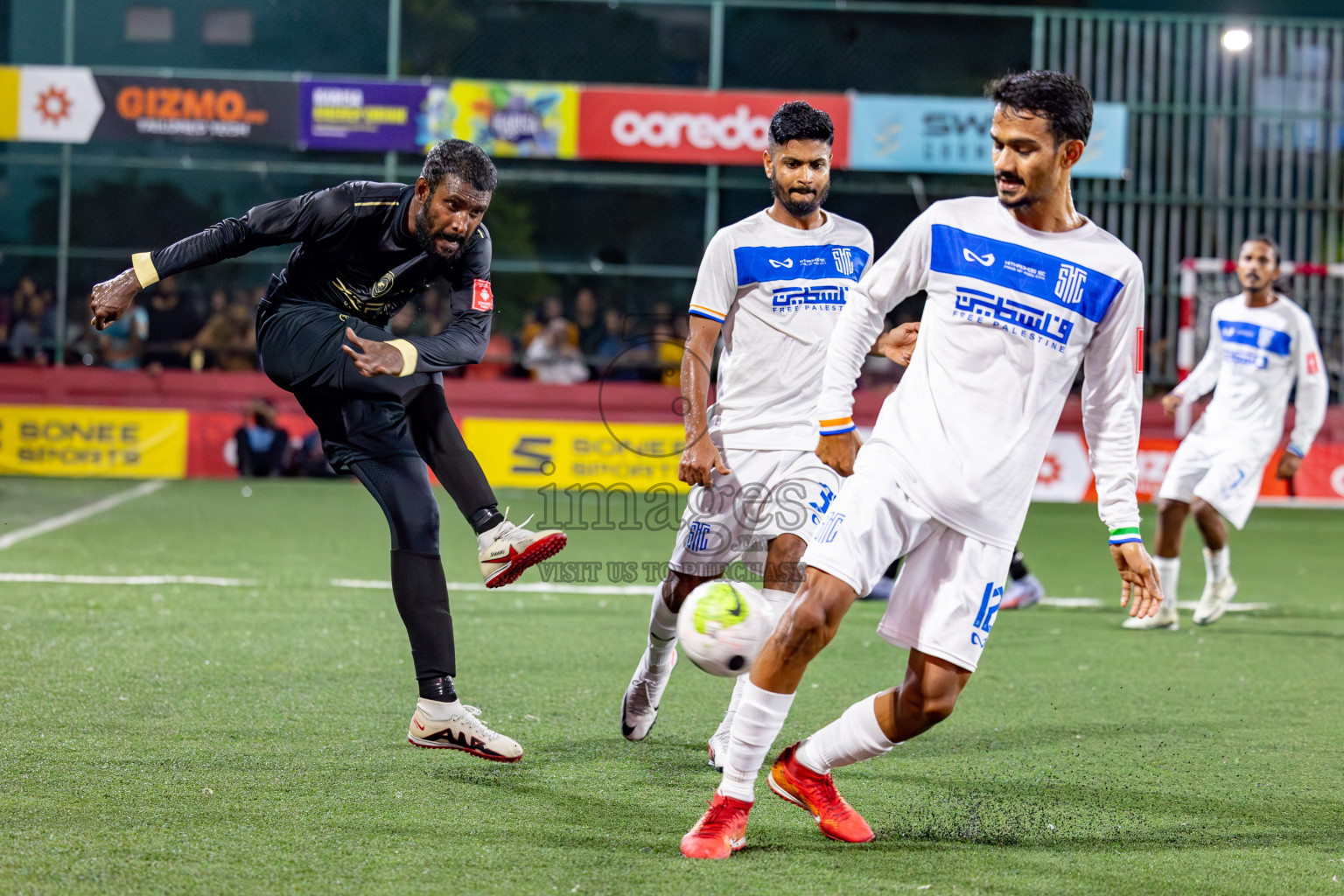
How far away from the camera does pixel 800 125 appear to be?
495cm

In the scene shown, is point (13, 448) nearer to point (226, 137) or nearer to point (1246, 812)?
point (226, 137)

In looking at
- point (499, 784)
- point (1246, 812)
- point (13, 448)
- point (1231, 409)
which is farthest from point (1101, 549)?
point (13, 448)

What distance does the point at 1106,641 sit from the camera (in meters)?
7.86

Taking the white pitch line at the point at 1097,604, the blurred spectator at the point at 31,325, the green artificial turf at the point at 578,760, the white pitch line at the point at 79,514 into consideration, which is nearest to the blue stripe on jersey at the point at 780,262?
the green artificial turf at the point at 578,760

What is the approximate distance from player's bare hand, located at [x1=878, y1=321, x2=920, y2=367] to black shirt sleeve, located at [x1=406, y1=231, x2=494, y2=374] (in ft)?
4.36

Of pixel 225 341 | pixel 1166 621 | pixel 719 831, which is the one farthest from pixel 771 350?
pixel 225 341

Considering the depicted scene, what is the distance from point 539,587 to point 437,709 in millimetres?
4681

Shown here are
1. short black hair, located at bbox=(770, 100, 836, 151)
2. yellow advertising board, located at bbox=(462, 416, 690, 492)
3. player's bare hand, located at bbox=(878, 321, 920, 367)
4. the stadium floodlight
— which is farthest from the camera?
the stadium floodlight

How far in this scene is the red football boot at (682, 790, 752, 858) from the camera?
3.87m

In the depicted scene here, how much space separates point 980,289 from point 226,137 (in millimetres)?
17232

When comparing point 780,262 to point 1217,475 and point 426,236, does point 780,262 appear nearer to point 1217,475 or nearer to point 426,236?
point 426,236

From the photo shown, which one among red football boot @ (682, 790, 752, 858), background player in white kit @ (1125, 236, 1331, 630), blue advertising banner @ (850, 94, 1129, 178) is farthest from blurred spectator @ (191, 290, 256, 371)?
red football boot @ (682, 790, 752, 858)

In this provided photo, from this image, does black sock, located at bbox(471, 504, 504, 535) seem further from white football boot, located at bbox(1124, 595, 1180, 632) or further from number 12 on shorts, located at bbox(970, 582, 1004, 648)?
white football boot, located at bbox(1124, 595, 1180, 632)

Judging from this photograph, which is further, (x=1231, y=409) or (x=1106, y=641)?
(x=1231, y=409)
